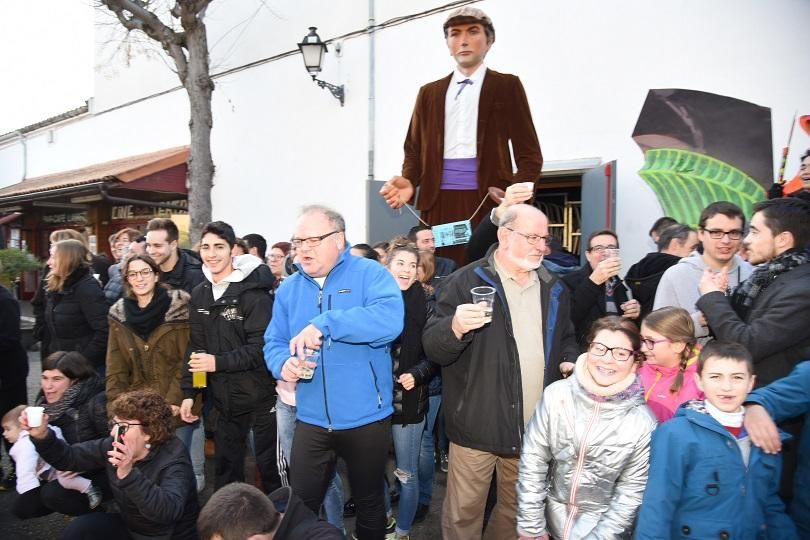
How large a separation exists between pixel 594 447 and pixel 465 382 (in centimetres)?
71

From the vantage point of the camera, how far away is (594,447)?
242 centimetres

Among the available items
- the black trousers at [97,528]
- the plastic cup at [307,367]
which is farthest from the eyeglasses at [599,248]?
the black trousers at [97,528]

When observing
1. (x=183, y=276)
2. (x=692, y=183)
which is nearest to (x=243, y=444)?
(x=183, y=276)

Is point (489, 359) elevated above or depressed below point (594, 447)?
above

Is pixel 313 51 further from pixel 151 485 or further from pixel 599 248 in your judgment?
pixel 151 485

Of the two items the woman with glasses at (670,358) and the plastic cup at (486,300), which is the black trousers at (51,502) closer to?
the plastic cup at (486,300)

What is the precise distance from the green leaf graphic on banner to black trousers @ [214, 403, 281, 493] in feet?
16.7

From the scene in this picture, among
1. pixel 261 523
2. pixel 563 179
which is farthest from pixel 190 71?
pixel 261 523

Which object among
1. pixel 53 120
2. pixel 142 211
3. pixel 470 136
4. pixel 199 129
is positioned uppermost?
pixel 53 120

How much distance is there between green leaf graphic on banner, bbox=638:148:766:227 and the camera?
614cm

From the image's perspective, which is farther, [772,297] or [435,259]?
[435,259]

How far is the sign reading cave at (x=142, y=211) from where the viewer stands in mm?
13268

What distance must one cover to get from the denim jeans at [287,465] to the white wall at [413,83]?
488cm

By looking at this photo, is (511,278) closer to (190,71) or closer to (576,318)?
(576,318)
